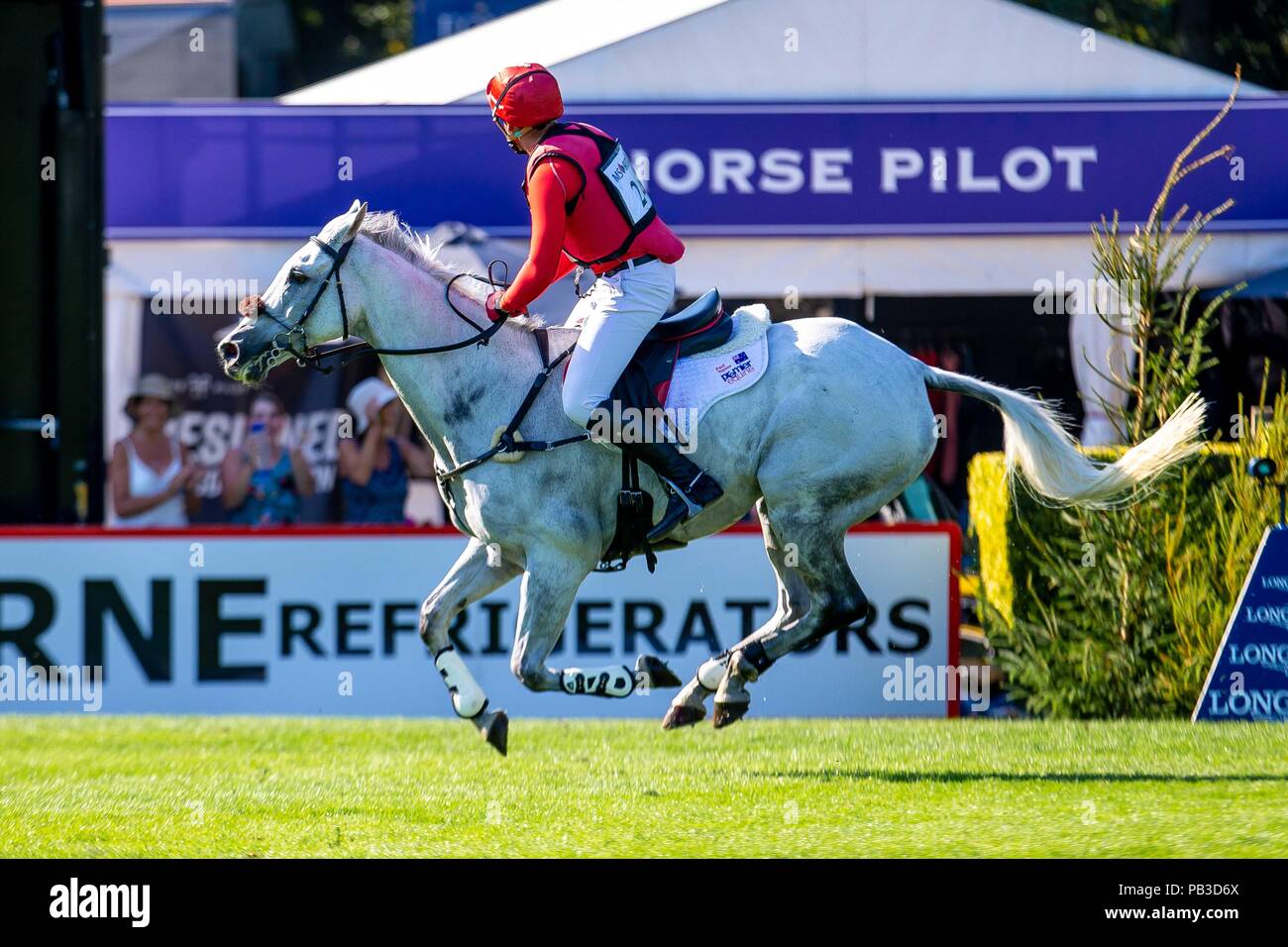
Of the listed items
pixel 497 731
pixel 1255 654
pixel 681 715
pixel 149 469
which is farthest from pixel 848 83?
pixel 497 731

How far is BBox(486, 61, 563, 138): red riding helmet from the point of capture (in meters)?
6.82

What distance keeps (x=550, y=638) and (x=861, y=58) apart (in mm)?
7514

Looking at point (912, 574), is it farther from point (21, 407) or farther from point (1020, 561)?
point (21, 407)

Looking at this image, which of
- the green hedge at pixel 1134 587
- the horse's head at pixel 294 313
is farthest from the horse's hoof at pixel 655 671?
the green hedge at pixel 1134 587

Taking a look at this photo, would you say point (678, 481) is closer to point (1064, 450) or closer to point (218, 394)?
point (1064, 450)

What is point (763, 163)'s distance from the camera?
1298 cm

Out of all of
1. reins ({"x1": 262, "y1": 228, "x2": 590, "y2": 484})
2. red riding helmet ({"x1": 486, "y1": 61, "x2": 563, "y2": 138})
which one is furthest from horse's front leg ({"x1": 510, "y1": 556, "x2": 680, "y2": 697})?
red riding helmet ({"x1": 486, "y1": 61, "x2": 563, "y2": 138})

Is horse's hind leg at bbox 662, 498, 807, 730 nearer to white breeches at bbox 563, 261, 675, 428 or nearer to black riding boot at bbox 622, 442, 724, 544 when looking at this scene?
black riding boot at bbox 622, 442, 724, 544

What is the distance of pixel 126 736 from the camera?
8977mm

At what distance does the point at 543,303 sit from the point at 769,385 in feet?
17.6

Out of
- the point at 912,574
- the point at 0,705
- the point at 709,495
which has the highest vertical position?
the point at 709,495

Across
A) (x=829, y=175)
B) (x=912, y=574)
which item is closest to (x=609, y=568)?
(x=912, y=574)

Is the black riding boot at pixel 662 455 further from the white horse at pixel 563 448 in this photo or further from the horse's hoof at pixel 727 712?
the horse's hoof at pixel 727 712

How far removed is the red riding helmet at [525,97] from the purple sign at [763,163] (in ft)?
19.7
